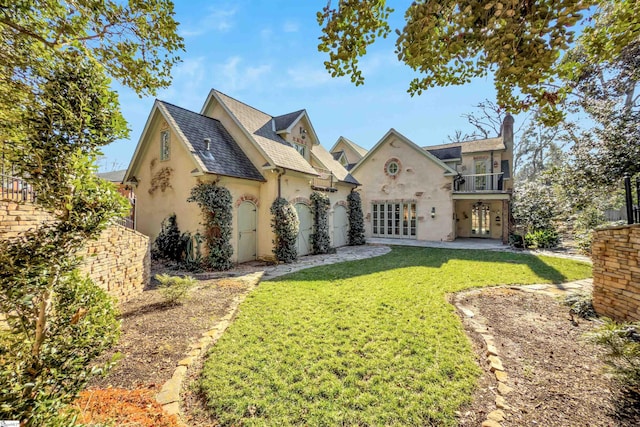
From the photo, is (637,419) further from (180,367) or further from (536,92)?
(180,367)

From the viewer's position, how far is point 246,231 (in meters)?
11.1

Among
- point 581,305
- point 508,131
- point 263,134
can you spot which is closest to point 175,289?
point 263,134

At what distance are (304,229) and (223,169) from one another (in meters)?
5.00

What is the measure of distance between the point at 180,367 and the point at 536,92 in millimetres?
5819

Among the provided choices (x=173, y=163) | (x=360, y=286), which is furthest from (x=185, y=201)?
(x=360, y=286)

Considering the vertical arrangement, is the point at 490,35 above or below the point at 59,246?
above

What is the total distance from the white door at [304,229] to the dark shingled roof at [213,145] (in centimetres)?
268

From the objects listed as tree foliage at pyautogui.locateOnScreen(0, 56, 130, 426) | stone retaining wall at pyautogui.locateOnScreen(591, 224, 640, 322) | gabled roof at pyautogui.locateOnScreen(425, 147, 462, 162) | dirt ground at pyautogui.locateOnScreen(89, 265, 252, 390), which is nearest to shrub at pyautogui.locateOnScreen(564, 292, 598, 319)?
stone retaining wall at pyautogui.locateOnScreen(591, 224, 640, 322)

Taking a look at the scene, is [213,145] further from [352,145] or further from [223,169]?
[352,145]

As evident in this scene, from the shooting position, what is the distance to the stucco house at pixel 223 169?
1010 centimetres

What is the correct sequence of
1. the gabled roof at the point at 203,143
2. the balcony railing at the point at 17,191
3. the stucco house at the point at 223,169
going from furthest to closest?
1. the stucco house at the point at 223,169
2. the gabled roof at the point at 203,143
3. the balcony railing at the point at 17,191

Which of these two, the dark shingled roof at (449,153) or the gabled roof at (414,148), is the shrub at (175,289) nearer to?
the gabled roof at (414,148)

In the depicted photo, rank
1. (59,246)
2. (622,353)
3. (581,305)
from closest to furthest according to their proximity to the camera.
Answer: (59,246)
(622,353)
(581,305)

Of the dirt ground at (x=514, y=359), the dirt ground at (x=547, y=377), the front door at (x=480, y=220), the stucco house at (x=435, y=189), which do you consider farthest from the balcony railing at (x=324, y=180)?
the front door at (x=480, y=220)
